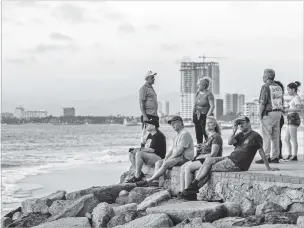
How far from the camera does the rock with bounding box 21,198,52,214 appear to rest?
969cm

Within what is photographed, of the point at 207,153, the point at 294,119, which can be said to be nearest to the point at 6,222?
the point at 207,153

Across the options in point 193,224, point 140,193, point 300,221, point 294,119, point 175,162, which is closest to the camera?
point 300,221

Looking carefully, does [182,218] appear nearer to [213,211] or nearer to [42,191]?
[213,211]

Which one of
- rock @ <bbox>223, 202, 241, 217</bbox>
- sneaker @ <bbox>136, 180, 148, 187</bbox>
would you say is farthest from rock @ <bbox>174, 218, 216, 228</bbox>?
sneaker @ <bbox>136, 180, 148, 187</bbox>

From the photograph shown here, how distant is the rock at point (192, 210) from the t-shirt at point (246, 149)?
84 centimetres

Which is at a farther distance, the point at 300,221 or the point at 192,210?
the point at 192,210

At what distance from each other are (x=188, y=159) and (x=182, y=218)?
1790 millimetres

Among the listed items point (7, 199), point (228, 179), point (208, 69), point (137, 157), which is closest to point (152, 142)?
point (137, 157)

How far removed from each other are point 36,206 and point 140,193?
80.0 inches

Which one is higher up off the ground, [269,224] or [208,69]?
[208,69]

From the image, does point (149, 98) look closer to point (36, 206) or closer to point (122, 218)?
point (36, 206)

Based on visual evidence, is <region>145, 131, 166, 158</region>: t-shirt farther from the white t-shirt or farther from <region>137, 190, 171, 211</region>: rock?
the white t-shirt

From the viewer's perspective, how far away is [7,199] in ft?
45.8

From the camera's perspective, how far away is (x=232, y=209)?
7473mm
